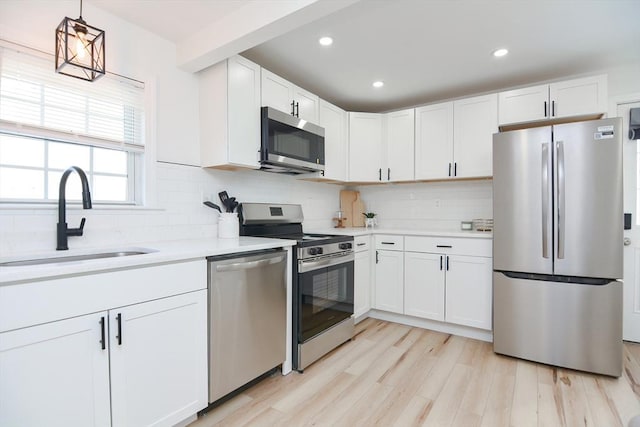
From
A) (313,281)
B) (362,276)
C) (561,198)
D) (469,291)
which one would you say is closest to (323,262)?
(313,281)

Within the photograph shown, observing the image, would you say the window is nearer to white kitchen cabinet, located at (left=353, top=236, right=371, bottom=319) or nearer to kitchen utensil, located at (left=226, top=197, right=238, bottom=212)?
kitchen utensil, located at (left=226, top=197, right=238, bottom=212)

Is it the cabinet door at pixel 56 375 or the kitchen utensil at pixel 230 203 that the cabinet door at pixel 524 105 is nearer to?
the kitchen utensil at pixel 230 203

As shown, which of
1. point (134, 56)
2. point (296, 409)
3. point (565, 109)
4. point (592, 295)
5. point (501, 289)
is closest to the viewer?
point (296, 409)

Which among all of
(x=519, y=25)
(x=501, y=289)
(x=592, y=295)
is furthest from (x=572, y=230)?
(x=519, y=25)

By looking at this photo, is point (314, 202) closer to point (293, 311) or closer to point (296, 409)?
point (293, 311)

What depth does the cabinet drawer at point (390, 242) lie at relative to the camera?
10.7ft

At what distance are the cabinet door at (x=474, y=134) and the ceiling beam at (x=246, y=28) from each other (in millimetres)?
2116

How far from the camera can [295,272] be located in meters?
2.30

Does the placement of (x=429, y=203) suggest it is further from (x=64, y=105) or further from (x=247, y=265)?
(x=64, y=105)

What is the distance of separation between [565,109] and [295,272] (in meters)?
2.74

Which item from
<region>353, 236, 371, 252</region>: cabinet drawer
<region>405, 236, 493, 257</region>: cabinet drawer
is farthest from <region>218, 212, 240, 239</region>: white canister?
<region>405, 236, 493, 257</region>: cabinet drawer

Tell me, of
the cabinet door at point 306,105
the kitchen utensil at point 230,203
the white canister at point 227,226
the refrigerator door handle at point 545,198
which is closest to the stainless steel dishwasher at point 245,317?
the white canister at point 227,226

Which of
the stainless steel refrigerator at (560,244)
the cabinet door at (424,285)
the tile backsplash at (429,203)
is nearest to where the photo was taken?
the stainless steel refrigerator at (560,244)

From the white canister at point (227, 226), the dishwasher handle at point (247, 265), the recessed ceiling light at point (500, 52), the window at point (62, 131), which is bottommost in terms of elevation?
the dishwasher handle at point (247, 265)
